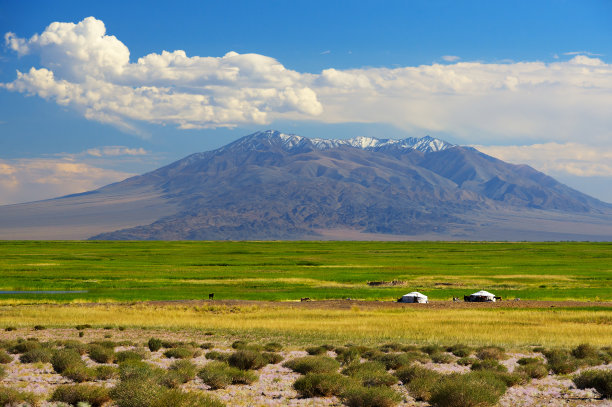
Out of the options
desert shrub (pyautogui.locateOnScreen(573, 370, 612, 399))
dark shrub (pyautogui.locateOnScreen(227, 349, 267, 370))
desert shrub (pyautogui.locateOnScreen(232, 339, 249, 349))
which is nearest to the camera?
desert shrub (pyautogui.locateOnScreen(573, 370, 612, 399))

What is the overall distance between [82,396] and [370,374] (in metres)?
8.74

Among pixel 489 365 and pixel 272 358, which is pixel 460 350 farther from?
pixel 272 358

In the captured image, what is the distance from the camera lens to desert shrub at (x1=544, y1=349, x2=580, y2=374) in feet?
79.7

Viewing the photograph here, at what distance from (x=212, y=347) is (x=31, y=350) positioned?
24.1 feet

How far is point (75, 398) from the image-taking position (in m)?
17.8

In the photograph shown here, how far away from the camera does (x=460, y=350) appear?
28109 mm

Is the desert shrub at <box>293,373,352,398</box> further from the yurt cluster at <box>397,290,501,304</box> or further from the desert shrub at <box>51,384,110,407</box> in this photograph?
the yurt cluster at <box>397,290,501,304</box>

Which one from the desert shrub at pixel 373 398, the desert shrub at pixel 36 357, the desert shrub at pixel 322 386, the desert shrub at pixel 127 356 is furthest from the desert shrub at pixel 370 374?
the desert shrub at pixel 36 357

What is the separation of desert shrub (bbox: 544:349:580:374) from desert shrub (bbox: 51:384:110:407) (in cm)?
1553

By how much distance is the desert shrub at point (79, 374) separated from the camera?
21092 mm

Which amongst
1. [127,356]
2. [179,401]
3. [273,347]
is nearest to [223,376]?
[179,401]

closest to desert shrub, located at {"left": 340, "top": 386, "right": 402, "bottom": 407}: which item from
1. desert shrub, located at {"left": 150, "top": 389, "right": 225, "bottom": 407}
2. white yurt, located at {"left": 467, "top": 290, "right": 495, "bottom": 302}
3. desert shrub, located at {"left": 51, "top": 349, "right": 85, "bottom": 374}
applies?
desert shrub, located at {"left": 150, "top": 389, "right": 225, "bottom": 407}

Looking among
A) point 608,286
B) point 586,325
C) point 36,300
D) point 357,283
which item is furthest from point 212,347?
point 608,286

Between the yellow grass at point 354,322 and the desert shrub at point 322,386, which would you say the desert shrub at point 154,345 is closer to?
the yellow grass at point 354,322
